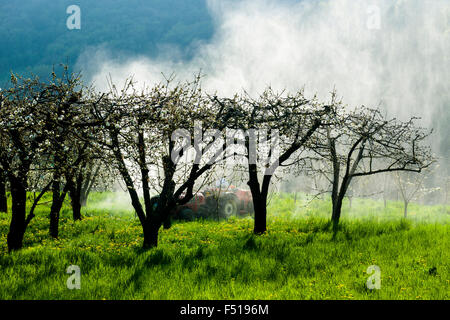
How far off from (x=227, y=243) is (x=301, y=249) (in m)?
2.12

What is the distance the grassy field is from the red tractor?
16.2ft

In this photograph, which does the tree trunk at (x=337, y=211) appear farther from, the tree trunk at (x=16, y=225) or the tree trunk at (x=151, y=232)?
the tree trunk at (x=16, y=225)

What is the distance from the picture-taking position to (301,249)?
876cm

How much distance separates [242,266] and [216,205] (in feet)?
33.4

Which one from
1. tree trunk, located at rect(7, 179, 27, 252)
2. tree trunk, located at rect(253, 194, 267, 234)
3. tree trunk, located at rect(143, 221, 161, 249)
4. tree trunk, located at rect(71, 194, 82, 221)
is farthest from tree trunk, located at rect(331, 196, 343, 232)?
tree trunk, located at rect(71, 194, 82, 221)

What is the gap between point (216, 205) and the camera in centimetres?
1745

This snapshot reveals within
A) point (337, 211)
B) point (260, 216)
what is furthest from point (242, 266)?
point (337, 211)

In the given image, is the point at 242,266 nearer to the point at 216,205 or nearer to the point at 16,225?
the point at 16,225

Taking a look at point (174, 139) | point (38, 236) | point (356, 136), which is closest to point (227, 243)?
point (174, 139)

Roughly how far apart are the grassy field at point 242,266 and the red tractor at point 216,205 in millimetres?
4942

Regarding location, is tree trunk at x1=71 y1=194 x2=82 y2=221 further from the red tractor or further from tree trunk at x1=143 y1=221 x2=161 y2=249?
tree trunk at x1=143 y1=221 x2=161 y2=249

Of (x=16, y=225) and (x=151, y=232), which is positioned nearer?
(x=16, y=225)

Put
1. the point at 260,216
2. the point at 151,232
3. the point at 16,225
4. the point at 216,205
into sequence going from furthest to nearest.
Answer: the point at 216,205, the point at 260,216, the point at 151,232, the point at 16,225

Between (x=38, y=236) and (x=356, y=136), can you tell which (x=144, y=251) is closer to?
(x=38, y=236)
